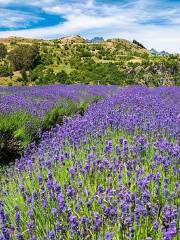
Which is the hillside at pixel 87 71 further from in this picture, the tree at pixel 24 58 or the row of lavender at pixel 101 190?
the row of lavender at pixel 101 190

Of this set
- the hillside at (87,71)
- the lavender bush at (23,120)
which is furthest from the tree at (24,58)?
the lavender bush at (23,120)

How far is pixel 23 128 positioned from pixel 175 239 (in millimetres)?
4794

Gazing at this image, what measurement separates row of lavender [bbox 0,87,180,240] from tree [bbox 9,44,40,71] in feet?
89.9

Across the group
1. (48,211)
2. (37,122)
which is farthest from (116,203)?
(37,122)

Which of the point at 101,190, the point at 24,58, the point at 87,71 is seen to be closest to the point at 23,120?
the point at 101,190

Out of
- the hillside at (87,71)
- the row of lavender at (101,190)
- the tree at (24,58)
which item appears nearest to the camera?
the row of lavender at (101,190)

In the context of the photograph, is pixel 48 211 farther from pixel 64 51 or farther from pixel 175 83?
pixel 64 51

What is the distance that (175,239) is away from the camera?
2250 millimetres

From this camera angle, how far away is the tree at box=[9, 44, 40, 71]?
3203 centimetres

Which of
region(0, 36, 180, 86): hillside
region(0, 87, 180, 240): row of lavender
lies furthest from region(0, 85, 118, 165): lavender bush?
region(0, 36, 180, 86): hillside

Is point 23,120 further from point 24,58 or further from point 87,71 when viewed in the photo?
point 24,58

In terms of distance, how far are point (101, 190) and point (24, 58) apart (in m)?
30.2

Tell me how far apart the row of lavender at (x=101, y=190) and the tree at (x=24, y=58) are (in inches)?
1079

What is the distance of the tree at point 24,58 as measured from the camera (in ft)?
105
